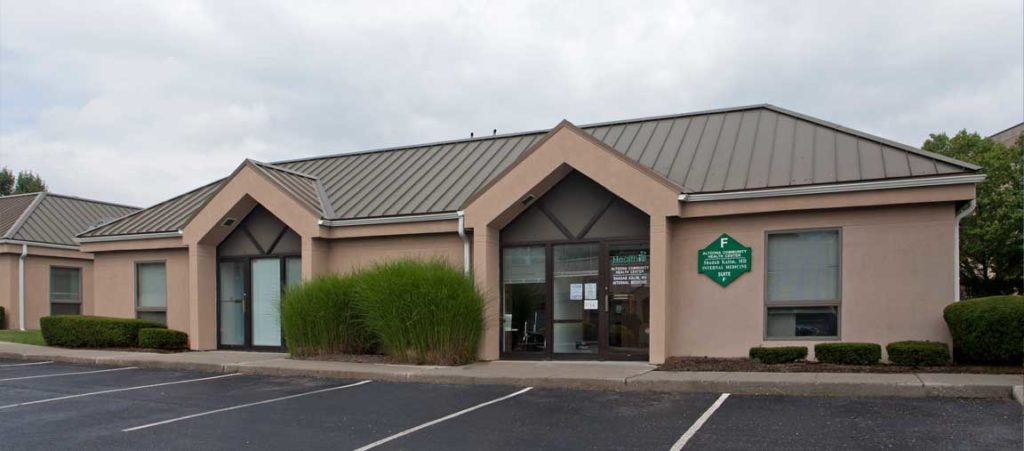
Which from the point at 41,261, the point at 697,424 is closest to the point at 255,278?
the point at 697,424

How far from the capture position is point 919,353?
11.1 m

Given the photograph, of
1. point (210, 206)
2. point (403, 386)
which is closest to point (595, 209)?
point (403, 386)

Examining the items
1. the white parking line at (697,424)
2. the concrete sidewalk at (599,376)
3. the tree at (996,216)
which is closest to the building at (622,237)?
the concrete sidewalk at (599,376)

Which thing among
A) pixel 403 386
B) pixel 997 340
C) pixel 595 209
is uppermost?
pixel 595 209

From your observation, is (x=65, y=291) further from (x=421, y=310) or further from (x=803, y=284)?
(x=803, y=284)

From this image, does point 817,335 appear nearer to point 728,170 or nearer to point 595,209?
point 728,170

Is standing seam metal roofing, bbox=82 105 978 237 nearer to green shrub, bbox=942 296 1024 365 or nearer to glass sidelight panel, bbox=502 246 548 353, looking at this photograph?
glass sidelight panel, bbox=502 246 548 353

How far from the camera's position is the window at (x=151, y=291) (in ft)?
61.2

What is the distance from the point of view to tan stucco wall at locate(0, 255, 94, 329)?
24.6m

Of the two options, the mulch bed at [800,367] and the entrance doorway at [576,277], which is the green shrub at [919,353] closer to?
the mulch bed at [800,367]

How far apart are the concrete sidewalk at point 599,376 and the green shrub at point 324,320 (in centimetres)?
58

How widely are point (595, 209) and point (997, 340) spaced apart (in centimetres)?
665

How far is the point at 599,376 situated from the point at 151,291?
1267 cm

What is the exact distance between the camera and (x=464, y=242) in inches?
590
